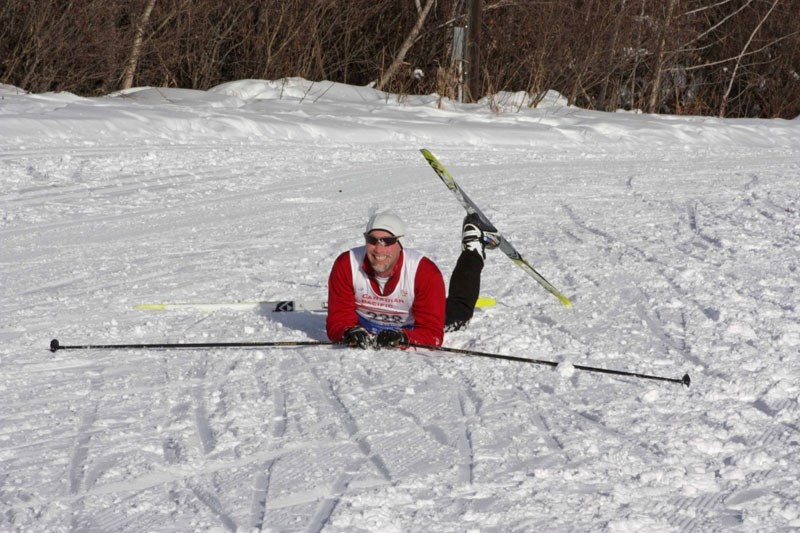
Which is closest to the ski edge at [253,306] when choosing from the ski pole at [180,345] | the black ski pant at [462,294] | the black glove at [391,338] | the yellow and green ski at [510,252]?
the black ski pant at [462,294]

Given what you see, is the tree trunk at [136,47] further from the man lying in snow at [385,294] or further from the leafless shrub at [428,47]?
the man lying in snow at [385,294]

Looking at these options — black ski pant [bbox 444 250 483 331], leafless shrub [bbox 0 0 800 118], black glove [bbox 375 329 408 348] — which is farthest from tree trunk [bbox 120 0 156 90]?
black glove [bbox 375 329 408 348]

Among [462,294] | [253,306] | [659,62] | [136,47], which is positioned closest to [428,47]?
[659,62]

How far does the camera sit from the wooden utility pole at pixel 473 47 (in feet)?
57.9

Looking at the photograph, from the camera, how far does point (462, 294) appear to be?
7.09m

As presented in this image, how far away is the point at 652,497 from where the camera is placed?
4320 mm

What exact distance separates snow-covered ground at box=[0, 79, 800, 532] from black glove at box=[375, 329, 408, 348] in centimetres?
13

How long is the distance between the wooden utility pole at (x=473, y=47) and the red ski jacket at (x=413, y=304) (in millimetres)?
11747

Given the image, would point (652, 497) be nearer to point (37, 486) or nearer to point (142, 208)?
point (37, 486)

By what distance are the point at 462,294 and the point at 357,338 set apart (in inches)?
40.3

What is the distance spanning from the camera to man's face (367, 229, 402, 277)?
246 inches

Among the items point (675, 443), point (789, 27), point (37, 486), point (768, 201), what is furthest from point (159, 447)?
point (789, 27)

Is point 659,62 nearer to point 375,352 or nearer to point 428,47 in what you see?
point 428,47

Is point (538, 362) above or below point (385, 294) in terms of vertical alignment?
below
